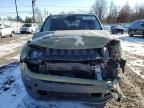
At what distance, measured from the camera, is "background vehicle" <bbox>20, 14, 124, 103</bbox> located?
4152 mm

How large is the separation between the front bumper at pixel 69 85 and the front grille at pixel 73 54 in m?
0.33

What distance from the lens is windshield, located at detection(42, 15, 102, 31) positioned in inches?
253

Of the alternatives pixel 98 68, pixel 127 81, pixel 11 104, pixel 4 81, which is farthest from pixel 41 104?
pixel 127 81

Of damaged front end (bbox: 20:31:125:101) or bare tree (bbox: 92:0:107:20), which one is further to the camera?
bare tree (bbox: 92:0:107:20)

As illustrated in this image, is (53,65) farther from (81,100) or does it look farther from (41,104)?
(41,104)

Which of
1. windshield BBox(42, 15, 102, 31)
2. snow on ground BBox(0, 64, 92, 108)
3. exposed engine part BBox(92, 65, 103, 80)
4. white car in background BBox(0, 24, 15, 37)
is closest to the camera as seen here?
exposed engine part BBox(92, 65, 103, 80)

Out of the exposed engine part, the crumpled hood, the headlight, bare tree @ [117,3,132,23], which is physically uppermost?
bare tree @ [117,3,132,23]

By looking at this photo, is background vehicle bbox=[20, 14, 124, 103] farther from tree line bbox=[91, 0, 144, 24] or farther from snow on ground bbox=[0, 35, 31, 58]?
→ tree line bbox=[91, 0, 144, 24]

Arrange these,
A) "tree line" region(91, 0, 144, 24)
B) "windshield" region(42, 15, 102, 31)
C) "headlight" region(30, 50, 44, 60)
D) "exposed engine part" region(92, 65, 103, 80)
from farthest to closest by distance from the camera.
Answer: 1. "tree line" region(91, 0, 144, 24)
2. "windshield" region(42, 15, 102, 31)
3. "headlight" region(30, 50, 44, 60)
4. "exposed engine part" region(92, 65, 103, 80)

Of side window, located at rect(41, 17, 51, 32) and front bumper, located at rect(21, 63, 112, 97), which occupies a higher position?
side window, located at rect(41, 17, 51, 32)

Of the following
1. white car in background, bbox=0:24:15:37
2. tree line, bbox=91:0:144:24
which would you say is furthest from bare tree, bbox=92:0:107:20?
white car in background, bbox=0:24:15:37

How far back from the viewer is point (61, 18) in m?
6.76

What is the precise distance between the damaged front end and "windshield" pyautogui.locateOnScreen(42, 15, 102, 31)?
1946 millimetres

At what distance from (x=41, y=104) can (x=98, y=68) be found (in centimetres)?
156
